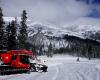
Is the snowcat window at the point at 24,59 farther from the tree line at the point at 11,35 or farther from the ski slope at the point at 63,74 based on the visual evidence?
the tree line at the point at 11,35

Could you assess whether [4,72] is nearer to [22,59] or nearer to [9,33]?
[22,59]

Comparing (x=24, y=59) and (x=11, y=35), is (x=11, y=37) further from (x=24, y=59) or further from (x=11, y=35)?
(x=24, y=59)

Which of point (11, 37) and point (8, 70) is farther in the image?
point (11, 37)

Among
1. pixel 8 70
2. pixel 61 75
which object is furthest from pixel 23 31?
pixel 61 75

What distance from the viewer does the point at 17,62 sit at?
109 ft

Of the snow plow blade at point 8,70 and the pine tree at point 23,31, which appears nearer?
the snow plow blade at point 8,70

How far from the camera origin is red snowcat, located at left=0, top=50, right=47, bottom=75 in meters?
31.7

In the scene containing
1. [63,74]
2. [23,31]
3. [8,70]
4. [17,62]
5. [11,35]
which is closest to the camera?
[8,70]

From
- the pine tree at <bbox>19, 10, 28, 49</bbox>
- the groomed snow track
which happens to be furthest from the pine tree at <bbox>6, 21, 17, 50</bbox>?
the groomed snow track

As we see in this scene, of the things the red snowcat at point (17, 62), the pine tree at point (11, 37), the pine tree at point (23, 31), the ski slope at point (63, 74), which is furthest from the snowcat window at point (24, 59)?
the pine tree at point (23, 31)

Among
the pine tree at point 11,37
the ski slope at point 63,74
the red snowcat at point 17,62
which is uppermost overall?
the pine tree at point 11,37

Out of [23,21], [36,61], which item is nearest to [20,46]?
[23,21]

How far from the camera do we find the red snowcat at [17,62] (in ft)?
104

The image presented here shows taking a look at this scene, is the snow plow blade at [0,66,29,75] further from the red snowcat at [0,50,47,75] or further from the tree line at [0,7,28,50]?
the tree line at [0,7,28,50]
